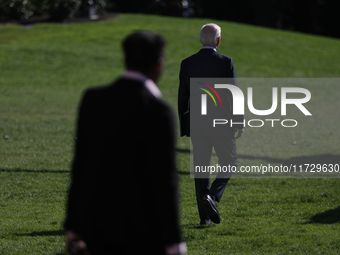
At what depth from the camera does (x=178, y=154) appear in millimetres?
11484

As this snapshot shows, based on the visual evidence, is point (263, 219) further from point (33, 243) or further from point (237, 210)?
point (33, 243)

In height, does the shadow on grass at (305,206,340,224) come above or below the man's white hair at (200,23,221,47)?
below

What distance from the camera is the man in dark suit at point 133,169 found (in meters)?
2.54

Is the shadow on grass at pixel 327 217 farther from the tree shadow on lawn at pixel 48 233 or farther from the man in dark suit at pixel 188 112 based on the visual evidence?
the tree shadow on lawn at pixel 48 233

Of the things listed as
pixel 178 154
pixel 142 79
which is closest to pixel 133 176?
pixel 142 79

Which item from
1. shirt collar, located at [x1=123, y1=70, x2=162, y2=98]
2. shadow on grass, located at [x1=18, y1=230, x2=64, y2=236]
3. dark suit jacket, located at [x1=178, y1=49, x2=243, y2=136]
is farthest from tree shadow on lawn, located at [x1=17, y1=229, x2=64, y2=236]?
shirt collar, located at [x1=123, y1=70, x2=162, y2=98]

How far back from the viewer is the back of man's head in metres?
2.61

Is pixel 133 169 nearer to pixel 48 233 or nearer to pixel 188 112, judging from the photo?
pixel 188 112

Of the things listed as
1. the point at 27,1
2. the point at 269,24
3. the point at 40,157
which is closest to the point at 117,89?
the point at 40,157

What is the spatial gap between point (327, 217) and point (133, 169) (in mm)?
4645

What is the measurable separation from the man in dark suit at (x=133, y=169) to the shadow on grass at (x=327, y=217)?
13.8 feet

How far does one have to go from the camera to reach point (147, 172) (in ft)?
8.43

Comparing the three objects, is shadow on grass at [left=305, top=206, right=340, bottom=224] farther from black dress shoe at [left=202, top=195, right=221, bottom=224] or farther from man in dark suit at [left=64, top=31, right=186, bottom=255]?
man in dark suit at [left=64, top=31, right=186, bottom=255]

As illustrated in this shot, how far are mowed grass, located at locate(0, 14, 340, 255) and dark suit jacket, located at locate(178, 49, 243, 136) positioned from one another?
1385 millimetres
